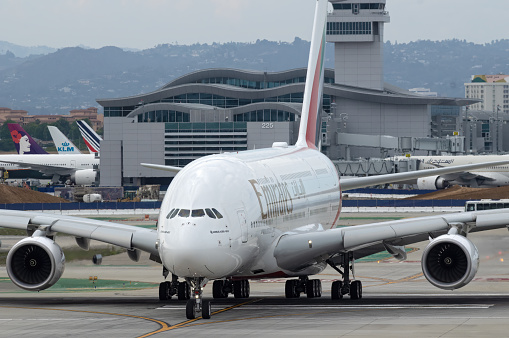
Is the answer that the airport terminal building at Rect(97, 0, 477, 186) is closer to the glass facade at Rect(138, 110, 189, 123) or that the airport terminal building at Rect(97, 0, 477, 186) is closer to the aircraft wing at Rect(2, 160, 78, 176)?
the glass facade at Rect(138, 110, 189, 123)

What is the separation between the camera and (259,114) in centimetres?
17875

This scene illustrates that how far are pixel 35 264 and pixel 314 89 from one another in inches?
781

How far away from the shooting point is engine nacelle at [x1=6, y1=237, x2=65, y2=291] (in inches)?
1303

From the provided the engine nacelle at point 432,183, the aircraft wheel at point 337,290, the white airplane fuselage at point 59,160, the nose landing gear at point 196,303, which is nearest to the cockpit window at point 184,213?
the nose landing gear at point 196,303

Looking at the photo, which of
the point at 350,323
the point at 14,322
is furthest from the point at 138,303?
the point at 350,323

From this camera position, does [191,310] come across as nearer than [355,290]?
Yes

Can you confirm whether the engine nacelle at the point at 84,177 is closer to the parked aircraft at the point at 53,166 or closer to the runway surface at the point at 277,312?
the parked aircraft at the point at 53,166

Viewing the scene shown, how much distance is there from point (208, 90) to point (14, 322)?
16550 cm

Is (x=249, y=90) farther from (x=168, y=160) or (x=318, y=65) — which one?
(x=318, y=65)

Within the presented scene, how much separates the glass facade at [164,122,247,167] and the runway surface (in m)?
121

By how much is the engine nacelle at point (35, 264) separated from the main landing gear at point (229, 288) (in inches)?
234

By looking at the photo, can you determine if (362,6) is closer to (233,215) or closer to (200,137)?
(200,137)

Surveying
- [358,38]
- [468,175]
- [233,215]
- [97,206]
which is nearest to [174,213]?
[233,215]

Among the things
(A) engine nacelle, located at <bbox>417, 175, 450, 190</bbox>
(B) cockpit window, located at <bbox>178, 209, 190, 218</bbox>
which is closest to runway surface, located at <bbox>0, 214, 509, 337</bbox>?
(B) cockpit window, located at <bbox>178, 209, 190, 218</bbox>
